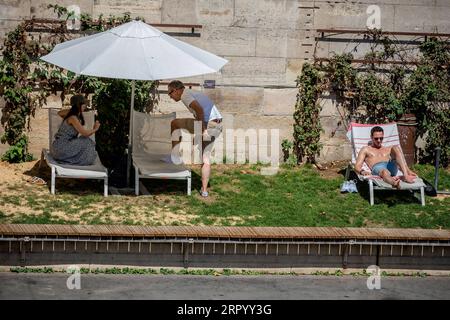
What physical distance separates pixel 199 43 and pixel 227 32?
43cm

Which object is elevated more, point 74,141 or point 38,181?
point 74,141

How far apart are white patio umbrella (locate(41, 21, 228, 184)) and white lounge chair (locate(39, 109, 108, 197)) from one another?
0.89 meters

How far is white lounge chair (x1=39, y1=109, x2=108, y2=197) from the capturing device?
12631 mm

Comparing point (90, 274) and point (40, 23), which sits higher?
point (40, 23)

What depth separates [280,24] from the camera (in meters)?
14.7

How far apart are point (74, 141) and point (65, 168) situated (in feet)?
1.56

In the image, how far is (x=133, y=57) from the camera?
40.8 feet

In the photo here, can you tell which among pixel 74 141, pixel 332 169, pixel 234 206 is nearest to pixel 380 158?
pixel 332 169

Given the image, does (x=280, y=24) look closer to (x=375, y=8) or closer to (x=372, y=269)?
(x=375, y=8)

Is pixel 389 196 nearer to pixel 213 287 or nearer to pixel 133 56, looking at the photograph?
pixel 133 56

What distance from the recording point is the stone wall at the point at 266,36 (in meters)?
14.5

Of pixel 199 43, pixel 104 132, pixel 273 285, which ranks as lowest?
pixel 273 285

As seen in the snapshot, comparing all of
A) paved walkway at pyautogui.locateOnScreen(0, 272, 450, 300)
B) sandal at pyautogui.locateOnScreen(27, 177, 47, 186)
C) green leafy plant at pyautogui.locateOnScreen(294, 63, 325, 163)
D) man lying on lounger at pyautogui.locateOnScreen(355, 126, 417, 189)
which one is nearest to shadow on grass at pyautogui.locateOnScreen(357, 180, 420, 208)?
man lying on lounger at pyautogui.locateOnScreen(355, 126, 417, 189)
